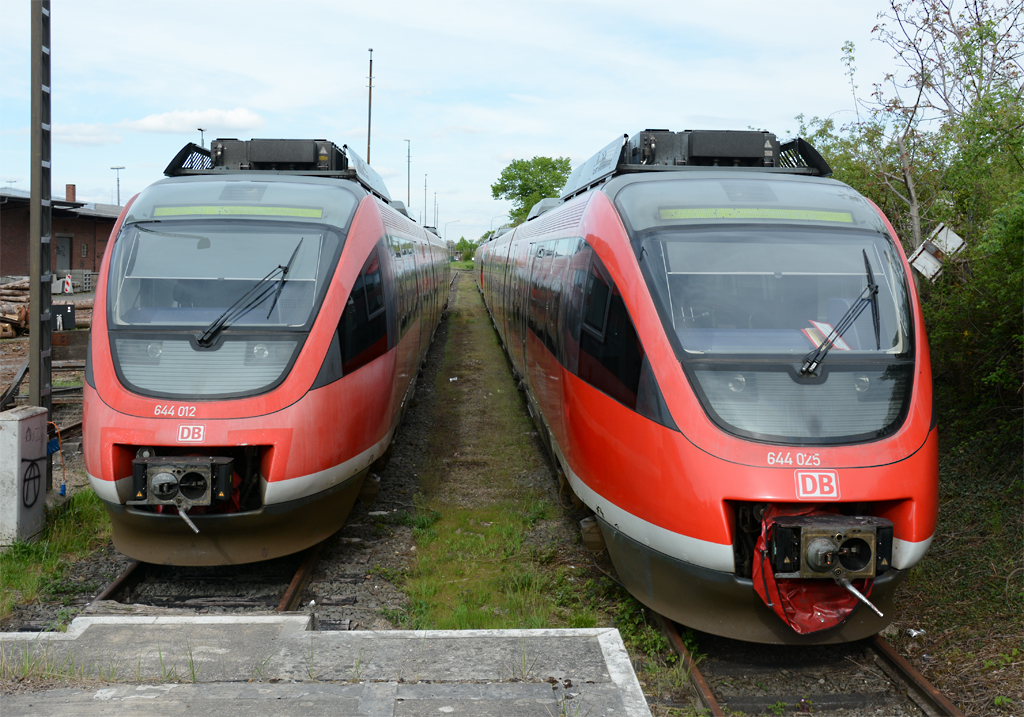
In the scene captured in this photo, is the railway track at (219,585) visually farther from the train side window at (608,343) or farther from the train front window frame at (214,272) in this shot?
the train side window at (608,343)

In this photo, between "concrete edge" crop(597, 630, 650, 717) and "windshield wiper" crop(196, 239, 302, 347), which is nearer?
"concrete edge" crop(597, 630, 650, 717)

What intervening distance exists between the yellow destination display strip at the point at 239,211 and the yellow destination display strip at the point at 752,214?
2.83 metres

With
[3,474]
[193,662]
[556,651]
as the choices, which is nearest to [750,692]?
[556,651]

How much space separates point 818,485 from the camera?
14.5 ft

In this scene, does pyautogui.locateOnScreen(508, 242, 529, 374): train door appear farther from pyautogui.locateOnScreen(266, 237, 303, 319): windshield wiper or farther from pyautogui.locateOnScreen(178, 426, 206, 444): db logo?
pyautogui.locateOnScreen(178, 426, 206, 444): db logo

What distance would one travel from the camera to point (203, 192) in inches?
269

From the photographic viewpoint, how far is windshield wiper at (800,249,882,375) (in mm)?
4820

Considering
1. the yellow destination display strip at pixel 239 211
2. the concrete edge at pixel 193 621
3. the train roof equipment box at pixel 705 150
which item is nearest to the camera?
the concrete edge at pixel 193 621

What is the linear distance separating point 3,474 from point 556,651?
16.3 ft

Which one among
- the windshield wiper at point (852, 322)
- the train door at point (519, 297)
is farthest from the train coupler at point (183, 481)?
the train door at point (519, 297)

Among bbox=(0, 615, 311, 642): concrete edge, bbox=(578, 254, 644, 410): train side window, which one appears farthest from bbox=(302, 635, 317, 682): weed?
bbox=(578, 254, 644, 410): train side window

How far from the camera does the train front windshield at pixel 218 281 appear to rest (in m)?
5.75

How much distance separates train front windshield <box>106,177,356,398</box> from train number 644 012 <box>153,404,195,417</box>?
12 centimetres

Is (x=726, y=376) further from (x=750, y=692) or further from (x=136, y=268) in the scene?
(x=136, y=268)
